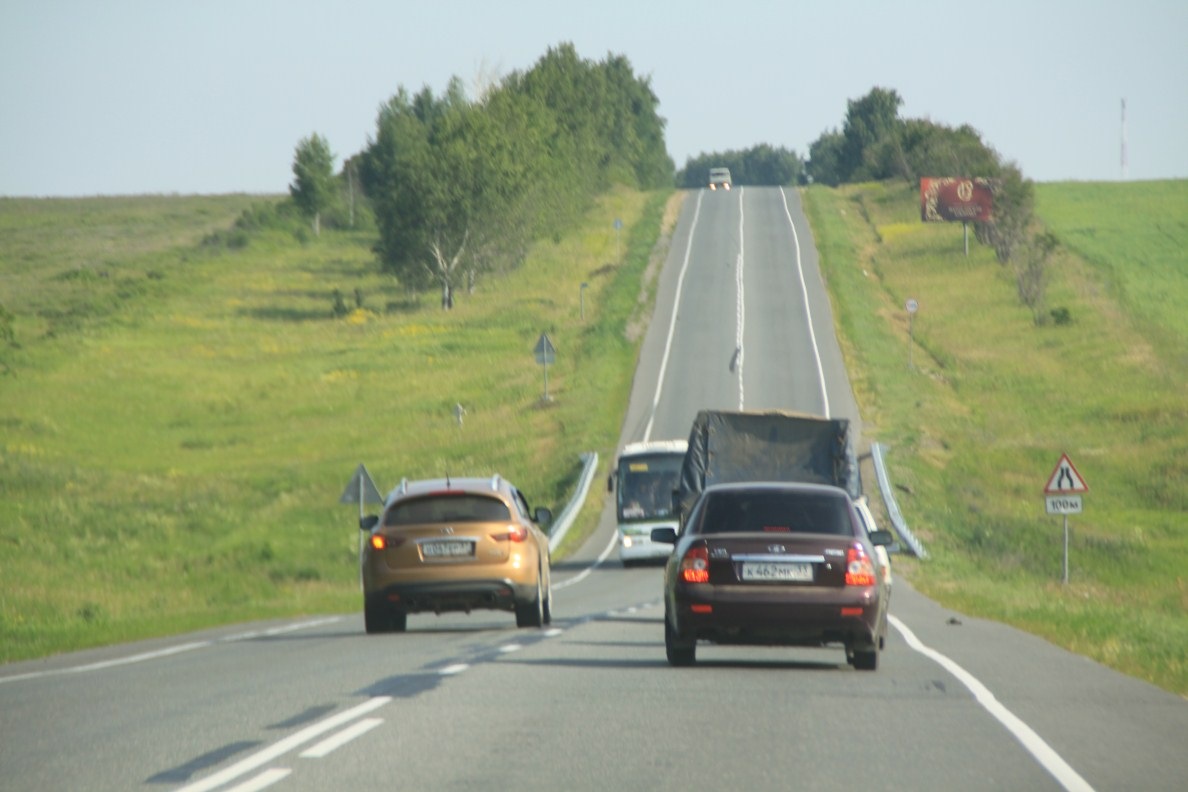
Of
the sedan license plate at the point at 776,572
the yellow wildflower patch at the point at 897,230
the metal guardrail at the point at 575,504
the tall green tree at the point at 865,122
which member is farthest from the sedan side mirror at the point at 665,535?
the tall green tree at the point at 865,122

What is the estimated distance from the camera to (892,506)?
44.8 m

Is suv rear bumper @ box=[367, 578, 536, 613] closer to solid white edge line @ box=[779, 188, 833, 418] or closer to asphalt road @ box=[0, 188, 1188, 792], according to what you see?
asphalt road @ box=[0, 188, 1188, 792]

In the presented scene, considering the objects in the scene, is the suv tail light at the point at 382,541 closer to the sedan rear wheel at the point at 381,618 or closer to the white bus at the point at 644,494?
the sedan rear wheel at the point at 381,618

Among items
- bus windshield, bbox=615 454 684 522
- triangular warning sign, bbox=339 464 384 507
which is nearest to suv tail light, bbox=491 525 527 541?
triangular warning sign, bbox=339 464 384 507

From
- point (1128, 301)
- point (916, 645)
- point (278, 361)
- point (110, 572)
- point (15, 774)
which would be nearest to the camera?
point (15, 774)

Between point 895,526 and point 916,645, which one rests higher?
point 916,645

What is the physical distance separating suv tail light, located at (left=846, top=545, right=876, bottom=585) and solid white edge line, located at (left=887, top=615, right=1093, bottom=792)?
1067 mm

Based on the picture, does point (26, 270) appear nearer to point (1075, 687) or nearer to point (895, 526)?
point (895, 526)

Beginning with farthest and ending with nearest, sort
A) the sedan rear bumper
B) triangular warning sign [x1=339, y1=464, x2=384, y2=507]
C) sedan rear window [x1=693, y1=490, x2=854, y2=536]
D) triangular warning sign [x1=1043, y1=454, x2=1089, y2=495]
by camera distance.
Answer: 1. triangular warning sign [x1=1043, y1=454, x2=1089, y2=495]
2. triangular warning sign [x1=339, y1=464, x2=384, y2=507]
3. sedan rear window [x1=693, y1=490, x2=854, y2=536]
4. the sedan rear bumper

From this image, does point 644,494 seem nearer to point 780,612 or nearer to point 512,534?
point 512,534

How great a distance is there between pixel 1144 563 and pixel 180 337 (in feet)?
183

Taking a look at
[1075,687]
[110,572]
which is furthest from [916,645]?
[110,572]

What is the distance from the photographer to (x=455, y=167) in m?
92.9

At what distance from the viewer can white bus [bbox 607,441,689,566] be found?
40.5 metres
